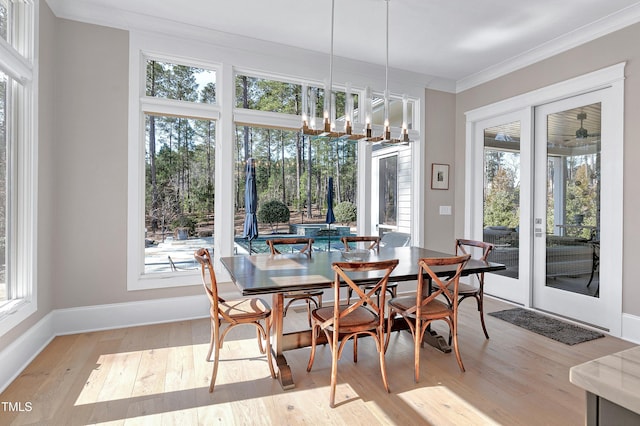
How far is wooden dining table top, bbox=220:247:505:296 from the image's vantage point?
219cm

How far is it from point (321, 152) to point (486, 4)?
7.43 feet

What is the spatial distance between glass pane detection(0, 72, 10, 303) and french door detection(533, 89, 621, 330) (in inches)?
200

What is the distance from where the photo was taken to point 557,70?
388 centimetres

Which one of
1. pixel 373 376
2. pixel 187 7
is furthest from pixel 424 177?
pixel 187 7

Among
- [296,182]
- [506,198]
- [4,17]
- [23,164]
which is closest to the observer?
[4,17]

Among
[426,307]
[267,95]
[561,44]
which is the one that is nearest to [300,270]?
[426,307]

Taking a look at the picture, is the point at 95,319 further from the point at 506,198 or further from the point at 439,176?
the point at 506,198

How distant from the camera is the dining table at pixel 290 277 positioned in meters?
2.21

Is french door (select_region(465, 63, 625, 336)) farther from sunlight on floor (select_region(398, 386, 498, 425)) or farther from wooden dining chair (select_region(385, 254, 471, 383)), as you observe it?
sunlight on floor (select_region(398, 386, 498, 425))

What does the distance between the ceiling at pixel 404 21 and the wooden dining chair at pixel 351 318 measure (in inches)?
96.7

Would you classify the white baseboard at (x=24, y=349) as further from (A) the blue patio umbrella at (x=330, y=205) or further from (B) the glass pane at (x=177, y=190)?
(A) the blue patio umbrella at (x=330, y=205)

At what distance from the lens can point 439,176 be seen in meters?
5.08

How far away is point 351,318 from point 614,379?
5.93 feet

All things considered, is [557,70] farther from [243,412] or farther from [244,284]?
[243,412]
